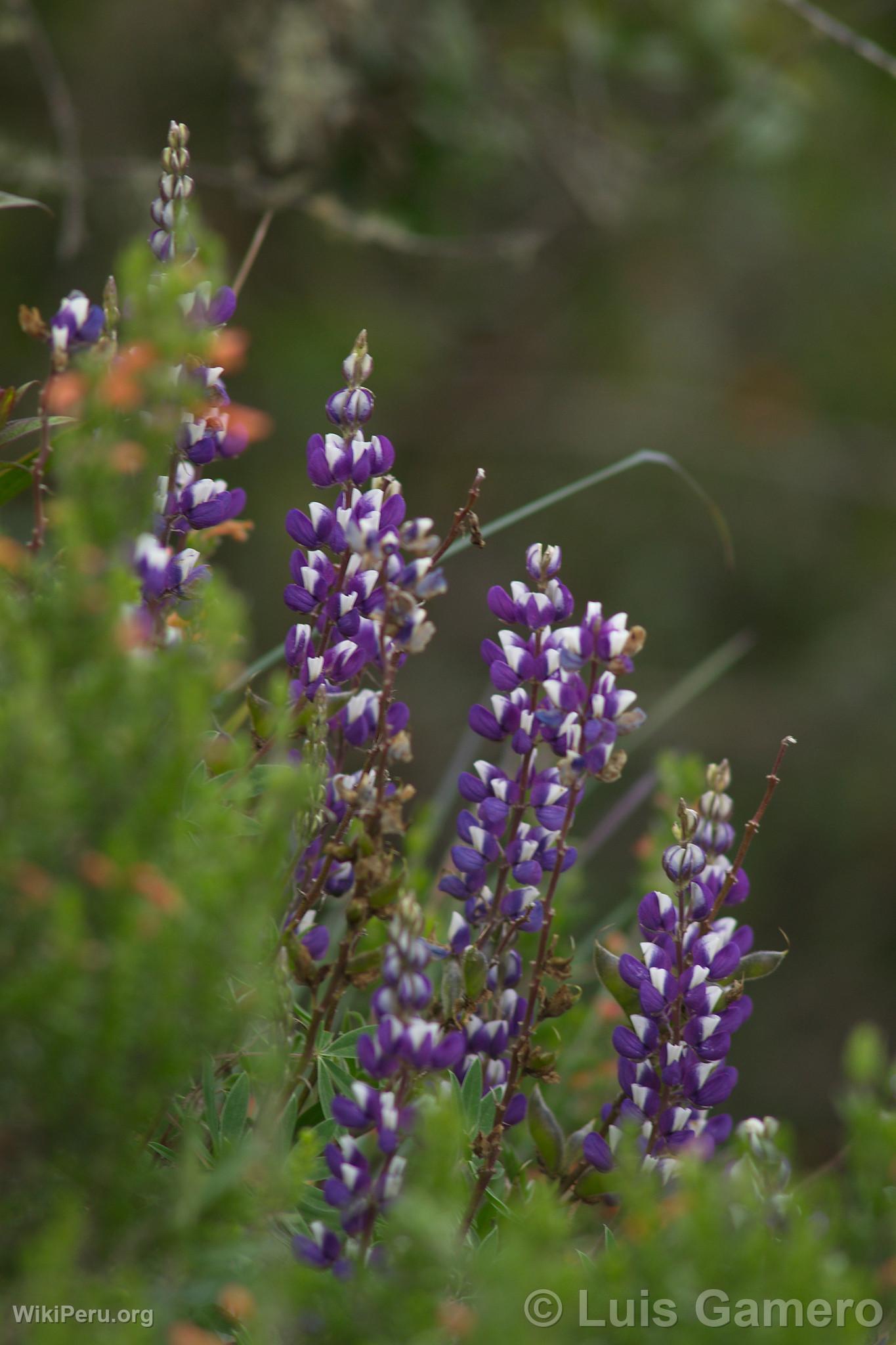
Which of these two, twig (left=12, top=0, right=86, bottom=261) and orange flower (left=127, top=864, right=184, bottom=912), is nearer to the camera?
orange flower (left=127, top=864, right=184, bottom=912)

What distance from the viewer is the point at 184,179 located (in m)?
0.94

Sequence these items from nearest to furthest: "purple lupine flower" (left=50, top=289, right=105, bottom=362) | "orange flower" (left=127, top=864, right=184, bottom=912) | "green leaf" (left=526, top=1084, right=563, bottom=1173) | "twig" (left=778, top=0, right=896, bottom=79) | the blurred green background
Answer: "orange flower" (left=127, top=864, right=184, bottom=912), "purple lupine flower" (left=50, top=289, right=105, bottom=362), "green leaf" (left=526, top=1084, right=563, bottom=1173), "twig" (left=778, top=0, right=896, bottom=79), the blurred green background

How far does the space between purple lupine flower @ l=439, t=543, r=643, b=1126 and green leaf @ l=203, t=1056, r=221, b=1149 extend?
214 mm

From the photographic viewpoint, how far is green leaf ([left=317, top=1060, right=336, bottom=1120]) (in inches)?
38.0

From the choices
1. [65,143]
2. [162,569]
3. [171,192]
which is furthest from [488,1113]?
[65,143]

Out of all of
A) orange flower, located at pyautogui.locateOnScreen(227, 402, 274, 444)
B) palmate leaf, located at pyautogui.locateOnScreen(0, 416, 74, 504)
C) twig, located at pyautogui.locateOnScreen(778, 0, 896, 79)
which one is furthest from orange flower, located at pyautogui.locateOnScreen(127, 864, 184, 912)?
twig, located at pyautogui.locateOnScreen(778, 0, 896, 79)

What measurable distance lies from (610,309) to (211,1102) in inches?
166

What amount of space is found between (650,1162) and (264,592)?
324 cm

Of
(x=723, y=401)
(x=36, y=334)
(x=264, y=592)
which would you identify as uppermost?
(x=36, y=334)

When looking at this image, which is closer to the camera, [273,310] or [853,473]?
[273,310]

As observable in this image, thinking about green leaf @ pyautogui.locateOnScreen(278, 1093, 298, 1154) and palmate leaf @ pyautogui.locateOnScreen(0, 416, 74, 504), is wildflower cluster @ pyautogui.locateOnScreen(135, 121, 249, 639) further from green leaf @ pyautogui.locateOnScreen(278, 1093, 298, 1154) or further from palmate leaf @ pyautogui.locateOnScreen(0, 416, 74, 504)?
green leaf @ pyautogui.locateOnScreen(278, 1093, 298, 1154)

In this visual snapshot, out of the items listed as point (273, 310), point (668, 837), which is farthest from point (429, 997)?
point (273, 310)

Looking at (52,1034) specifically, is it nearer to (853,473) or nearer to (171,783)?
(171,783)

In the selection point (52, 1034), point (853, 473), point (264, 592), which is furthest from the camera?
point (853, 473)
